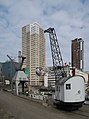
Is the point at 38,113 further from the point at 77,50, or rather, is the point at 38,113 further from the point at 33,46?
the point at 33,46

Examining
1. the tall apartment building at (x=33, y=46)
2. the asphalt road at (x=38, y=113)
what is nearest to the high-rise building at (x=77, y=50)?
the tall apartment building at (x=33, y=46)

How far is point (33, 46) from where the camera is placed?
146500mm

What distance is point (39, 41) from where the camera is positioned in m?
141

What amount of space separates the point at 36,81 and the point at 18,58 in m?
65.3

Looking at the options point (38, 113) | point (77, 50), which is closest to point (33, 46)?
point (77, 50)

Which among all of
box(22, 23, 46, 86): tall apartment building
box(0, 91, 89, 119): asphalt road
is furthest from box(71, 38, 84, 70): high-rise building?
box(0, 91, 89, 119): asphalt road

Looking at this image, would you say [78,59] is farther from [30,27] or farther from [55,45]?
[55,45]

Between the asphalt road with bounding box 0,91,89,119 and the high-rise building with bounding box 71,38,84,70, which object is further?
the high-rise building with bounding box 71,38,84,70

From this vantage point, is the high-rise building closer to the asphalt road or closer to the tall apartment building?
the tall apartment building

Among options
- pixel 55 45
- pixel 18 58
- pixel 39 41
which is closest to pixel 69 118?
pixel 55 45

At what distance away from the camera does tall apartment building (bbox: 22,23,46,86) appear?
141350 mm

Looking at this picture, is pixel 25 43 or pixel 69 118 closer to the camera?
pixel 69 118

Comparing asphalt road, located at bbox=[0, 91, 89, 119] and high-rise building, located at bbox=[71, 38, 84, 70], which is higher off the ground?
high-rise building, located at bbox=[71, 38, 84, 70]

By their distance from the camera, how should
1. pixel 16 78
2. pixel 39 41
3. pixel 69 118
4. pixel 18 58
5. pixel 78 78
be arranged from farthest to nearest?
pixel 39 41, pixel 18 58, pixel 16 78, pixel 78 78, pixel 69 118
